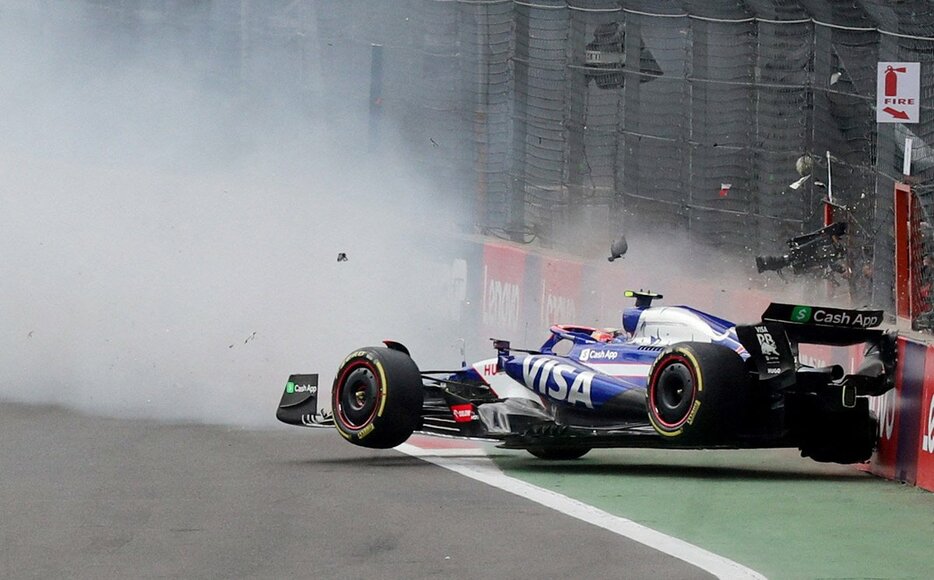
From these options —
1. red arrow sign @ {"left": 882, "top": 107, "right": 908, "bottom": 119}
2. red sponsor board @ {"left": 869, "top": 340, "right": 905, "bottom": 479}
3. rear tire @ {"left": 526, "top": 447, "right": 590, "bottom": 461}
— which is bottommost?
rear tire @ {"left": 526, "top": 447, "right": 590, "bottom": 461}

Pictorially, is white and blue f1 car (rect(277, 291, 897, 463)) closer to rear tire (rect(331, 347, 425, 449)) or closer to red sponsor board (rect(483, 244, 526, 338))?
rear tire (rect(331, 347, 425, 449))

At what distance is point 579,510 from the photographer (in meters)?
10.1

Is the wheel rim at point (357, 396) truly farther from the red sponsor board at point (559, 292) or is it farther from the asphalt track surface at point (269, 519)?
the red sponsor board at point (559, 292)

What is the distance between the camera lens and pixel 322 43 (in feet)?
70.7

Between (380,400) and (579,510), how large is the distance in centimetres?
261

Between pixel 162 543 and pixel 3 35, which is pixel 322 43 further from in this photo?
pixel 162 543

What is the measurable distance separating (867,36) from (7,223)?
8.75 meters

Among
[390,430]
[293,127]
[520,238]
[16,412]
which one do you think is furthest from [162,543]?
[293,127]

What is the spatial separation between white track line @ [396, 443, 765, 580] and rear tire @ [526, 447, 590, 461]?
40 centimetres

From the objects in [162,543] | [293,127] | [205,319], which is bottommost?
[162,543]

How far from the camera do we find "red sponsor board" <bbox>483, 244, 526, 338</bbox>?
63.8ft

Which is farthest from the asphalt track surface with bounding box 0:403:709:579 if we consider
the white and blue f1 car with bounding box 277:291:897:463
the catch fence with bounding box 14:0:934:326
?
the catch fence with bounding box 14:0:934:326

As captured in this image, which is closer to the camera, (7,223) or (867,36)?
(867,36)

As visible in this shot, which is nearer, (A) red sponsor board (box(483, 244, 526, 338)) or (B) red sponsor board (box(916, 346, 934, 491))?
(B) red sponsor board (box(916, 346, 934, 491))
